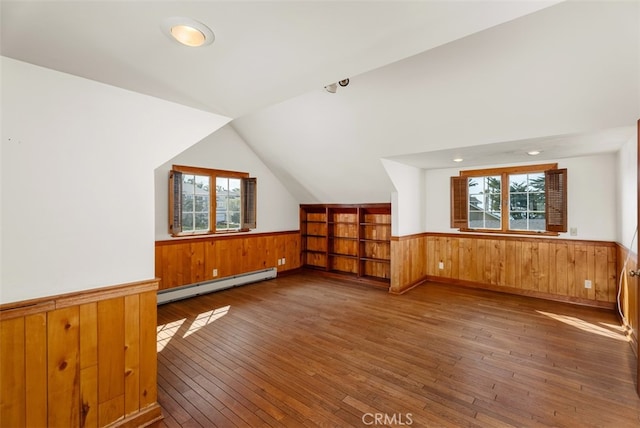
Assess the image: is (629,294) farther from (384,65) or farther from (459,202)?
(384,65)

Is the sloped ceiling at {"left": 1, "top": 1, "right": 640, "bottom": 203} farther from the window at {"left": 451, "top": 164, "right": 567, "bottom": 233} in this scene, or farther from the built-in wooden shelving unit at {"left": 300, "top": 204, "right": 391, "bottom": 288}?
the built-in wooden shelving unit at {"left": 300, "top": 204, "right": 391, "bottom": 288}

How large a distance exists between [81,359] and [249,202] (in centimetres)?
391

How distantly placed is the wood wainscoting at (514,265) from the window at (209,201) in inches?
111

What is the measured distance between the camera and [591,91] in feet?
8.27

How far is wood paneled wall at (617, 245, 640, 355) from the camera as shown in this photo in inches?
118

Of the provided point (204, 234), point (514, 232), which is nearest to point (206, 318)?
point (204, 234)

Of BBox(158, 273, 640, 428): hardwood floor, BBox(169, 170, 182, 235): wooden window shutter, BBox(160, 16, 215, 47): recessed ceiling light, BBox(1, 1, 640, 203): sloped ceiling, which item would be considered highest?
BBox(1, 1, 640, 203): sloped ceiling

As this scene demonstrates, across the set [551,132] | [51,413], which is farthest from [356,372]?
[551,132]

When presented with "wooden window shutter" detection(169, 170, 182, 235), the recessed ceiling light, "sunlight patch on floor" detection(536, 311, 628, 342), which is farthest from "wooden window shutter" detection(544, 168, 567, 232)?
"wooden window shutter" detection(169, 170, 182, 235)

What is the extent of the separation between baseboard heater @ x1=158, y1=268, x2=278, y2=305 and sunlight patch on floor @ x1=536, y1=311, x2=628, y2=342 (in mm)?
4469

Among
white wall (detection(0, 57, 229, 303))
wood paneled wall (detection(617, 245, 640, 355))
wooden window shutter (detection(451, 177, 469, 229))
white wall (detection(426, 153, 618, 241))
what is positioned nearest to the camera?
white wall (detection(0, 57, 229, 303))

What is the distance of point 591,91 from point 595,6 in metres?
0.89

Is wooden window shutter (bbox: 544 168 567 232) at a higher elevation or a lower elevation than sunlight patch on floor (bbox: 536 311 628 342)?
higher

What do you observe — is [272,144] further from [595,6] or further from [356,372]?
[595,6]
